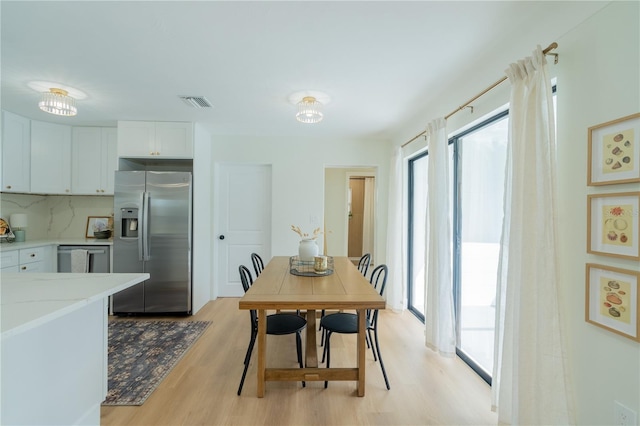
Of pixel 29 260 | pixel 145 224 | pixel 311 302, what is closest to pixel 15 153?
pixel 29 260

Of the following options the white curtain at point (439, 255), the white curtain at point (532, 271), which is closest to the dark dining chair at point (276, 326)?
the white curtain at point (439, 255)

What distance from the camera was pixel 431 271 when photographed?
2629mm

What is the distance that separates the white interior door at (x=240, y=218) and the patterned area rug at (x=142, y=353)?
3.52 feet

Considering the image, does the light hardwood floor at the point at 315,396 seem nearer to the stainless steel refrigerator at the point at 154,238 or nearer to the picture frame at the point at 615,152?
the stainless steel refrigerator at the point at 154,238

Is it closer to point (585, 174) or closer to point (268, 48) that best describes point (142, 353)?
point (268, 48)

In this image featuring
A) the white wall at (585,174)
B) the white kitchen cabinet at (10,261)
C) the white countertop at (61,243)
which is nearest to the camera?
the white wall at (585,174)

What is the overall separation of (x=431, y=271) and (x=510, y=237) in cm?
110

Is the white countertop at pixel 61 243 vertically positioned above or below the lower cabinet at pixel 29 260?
above

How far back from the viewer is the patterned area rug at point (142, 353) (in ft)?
6.89

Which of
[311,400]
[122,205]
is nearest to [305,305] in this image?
[311,400]

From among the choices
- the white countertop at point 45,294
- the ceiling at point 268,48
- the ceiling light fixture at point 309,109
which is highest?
the ceiling at point 268,48

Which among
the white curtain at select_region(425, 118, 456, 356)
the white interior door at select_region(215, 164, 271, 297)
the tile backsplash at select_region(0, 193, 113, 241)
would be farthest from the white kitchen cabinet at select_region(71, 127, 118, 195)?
the white curtain at select_region(425, 118, 456, 356)

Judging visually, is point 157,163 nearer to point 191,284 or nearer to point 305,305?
point 191,284

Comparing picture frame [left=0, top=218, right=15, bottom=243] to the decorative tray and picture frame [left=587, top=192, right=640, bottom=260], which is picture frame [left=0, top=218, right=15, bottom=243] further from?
picture frame [left=587, top=192, right=640, bottom=260]
